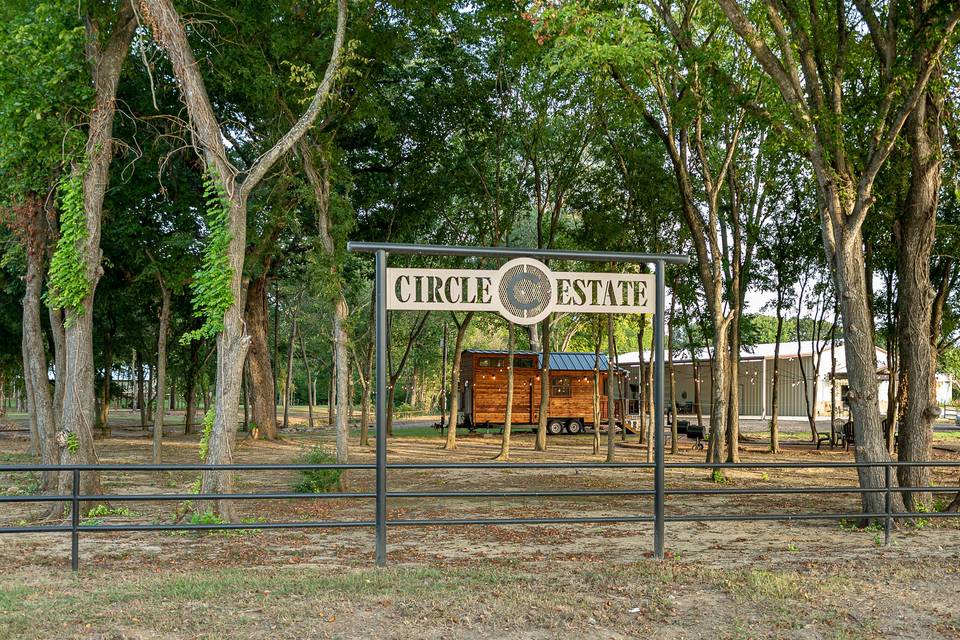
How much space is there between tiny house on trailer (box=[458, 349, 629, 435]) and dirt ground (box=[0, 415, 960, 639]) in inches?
743

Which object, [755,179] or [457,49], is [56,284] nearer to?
[457,49]

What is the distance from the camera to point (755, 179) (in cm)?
2042

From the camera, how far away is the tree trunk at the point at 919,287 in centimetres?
1053

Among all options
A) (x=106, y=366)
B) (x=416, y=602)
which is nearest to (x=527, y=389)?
(x=106, y=366)

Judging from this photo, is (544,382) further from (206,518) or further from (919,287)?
(206,518)

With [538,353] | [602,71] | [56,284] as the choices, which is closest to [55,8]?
[56,284]

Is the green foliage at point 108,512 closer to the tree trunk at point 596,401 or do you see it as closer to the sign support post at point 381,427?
the sign support post at point 381,427

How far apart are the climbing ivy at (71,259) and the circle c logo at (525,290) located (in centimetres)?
626

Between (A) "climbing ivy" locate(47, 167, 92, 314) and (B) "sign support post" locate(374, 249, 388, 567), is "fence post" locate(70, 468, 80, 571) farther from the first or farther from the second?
(A) "climbing ivy" locate(47, 167, 92, 314)

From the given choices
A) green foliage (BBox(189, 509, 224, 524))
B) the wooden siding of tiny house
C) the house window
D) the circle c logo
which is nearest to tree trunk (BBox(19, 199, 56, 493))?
green foliage (BBox(189, 509, 224, 524))

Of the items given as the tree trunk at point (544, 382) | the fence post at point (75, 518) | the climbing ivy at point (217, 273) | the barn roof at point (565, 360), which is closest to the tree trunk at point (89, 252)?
the climbing ivy at point (217, 273)

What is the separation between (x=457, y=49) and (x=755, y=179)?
8339 mm

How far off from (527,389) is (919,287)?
71.1 feet

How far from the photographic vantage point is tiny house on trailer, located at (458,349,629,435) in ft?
103
